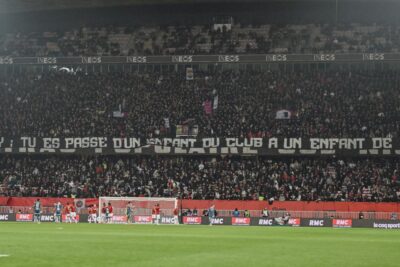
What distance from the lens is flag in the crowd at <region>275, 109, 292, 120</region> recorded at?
64.6 m

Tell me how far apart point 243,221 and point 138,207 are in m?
8.32

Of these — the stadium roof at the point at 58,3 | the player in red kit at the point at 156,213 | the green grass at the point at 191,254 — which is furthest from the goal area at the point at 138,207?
the green grass at the point at 191,254

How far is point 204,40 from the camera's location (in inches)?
2827

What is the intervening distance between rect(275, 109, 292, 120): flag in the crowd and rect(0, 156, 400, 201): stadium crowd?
144 inches

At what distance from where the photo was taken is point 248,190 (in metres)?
59.0

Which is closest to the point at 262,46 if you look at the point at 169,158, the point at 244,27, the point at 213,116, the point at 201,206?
the point at 244,27

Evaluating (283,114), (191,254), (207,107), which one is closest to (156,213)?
(207,107)

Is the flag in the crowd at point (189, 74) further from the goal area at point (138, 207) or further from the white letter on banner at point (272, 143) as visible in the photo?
the goal area at point (138, 207)

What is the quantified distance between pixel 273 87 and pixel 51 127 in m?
19.6

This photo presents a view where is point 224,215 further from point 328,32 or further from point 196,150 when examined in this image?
point 328,32

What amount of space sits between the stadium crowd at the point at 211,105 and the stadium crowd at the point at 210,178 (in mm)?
2421

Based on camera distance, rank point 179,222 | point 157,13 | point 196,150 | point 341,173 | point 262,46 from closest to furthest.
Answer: point 179,222, point 341,173, point 196,150, point 262,46, point 157,13

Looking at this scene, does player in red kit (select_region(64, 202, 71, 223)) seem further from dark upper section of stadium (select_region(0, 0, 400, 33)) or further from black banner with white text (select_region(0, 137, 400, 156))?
dark upper section of stadium (select_region(0, 0, 400, 33))

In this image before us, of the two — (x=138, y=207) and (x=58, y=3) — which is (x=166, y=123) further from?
(x=58, y=3)
